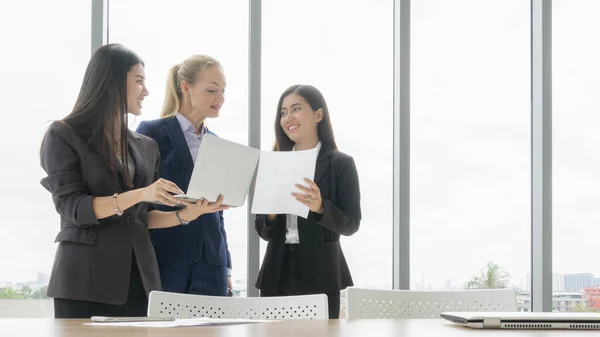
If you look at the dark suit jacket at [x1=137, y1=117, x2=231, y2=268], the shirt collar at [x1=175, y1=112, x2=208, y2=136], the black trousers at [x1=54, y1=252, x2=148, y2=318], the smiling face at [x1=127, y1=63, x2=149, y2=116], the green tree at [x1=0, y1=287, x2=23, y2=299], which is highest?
the smiling face at [x1=127, y1=63, x2=149, y2=116]

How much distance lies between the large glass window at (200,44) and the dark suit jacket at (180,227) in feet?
1.63

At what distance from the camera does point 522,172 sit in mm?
3852

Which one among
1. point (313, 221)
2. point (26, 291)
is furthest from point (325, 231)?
point (26, 291)

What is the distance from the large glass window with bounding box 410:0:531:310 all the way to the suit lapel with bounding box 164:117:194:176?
4.27 ft

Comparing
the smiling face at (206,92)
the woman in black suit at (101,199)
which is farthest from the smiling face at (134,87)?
the smiling face at (206,92)

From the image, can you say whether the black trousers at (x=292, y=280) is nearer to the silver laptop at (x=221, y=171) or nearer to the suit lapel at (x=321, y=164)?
the suit lapel at (x=321, y=164)

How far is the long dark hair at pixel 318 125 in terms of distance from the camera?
3.18 meters

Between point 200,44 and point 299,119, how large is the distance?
736 mm

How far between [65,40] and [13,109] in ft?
1.32

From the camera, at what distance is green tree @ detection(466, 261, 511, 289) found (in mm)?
3728

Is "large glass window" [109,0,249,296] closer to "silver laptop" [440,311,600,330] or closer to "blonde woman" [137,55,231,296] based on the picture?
"blonde woman" [137,55,231,296]

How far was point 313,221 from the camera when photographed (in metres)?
3.02

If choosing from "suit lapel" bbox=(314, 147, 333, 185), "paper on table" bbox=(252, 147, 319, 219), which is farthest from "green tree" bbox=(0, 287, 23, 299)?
"suit lapel" bbox=(314, 147, 333, 185)

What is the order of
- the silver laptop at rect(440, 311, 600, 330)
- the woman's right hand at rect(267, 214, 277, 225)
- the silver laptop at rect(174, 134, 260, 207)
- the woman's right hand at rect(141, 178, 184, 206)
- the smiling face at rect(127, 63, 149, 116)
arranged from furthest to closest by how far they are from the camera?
the woman's right hand at rect(267, 214, 277, 225) → the smiling face at rect(127, 63, 149, 116) → the silver laptop at rect(174, 134, 260, 207) → the woman's right hand at rect(141, 178, 184, 206) → the silver laptop at rect(440, 311, 600, 330)
